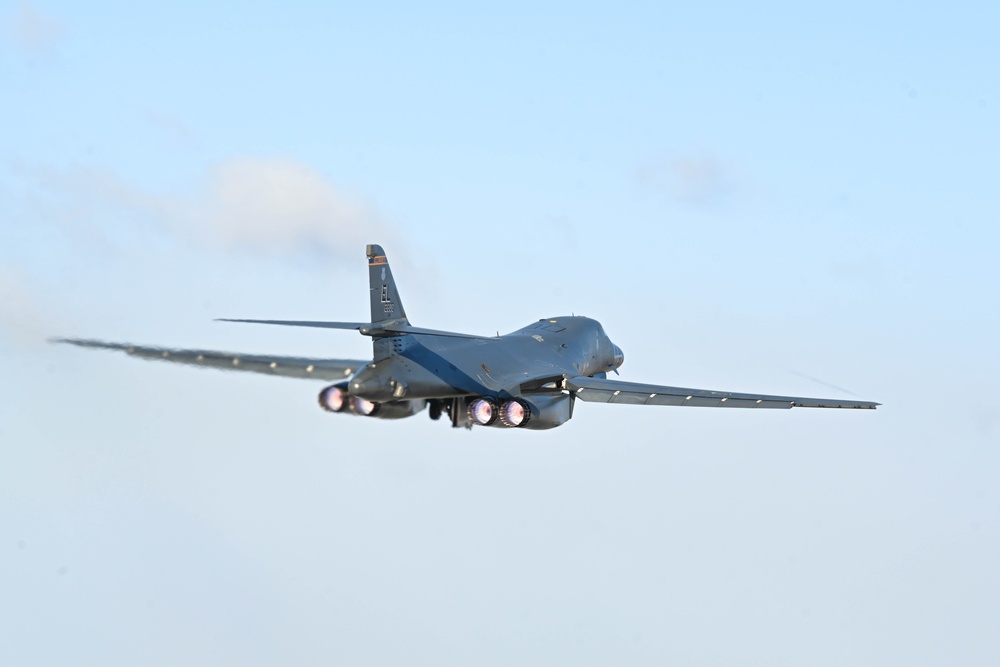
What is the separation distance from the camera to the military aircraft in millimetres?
44906

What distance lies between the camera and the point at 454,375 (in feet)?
157

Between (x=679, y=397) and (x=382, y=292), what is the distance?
11481 mm

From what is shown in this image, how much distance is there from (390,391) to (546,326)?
14710 millimetres

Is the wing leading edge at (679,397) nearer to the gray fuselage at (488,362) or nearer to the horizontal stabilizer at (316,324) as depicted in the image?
the gray fuselage at (488,362)

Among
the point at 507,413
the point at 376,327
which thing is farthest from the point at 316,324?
the point at 507,413

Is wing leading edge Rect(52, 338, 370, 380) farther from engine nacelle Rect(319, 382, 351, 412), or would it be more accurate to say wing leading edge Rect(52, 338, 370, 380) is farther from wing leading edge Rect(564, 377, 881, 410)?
wing leading edge Rect(564, 377, 881, 410)

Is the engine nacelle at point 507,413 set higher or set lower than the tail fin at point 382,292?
lower

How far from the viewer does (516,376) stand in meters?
51.4

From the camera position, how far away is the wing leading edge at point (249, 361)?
44.5 m

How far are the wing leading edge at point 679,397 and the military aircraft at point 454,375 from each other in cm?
3

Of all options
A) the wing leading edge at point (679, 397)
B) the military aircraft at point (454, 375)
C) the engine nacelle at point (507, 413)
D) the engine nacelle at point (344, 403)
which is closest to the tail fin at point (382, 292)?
the military aircraft at point (454, 375)

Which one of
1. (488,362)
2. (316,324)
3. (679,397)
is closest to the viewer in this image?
(316,324)

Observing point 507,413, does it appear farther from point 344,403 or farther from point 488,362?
point 344,403

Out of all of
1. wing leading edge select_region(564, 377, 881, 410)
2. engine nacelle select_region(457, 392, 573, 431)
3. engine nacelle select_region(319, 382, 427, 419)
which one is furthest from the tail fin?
wing leading edge select_region(564, 377, 881, 410)
